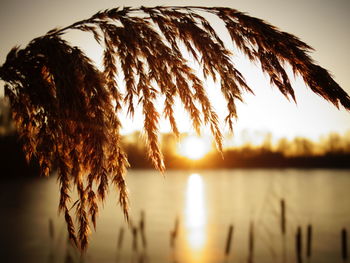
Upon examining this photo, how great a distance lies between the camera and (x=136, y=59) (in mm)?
1825

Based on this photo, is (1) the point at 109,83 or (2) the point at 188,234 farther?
(2) the point at 188,234

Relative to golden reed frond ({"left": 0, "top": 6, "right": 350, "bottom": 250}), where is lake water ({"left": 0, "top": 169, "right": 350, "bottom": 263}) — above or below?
below

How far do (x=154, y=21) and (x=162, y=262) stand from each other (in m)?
31.0

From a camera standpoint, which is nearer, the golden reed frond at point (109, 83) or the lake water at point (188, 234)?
the golden reed frond at point (109, 83)

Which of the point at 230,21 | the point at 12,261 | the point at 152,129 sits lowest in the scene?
the point at 12,261

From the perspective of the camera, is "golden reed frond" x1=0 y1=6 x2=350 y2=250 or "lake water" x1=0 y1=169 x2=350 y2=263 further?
"lake water" x1=0 y1=169 x2=350 y2=263

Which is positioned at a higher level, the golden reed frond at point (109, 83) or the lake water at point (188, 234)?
the golden reed frond at point (109, 83)

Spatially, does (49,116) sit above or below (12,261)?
above

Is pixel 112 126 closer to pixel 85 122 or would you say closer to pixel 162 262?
pixel 85 122

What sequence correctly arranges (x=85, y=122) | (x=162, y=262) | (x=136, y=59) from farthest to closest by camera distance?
(x=162, y=262)
(x=136, y=59)
(x=85, y=122)

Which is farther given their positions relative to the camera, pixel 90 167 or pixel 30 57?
pixel 30 57

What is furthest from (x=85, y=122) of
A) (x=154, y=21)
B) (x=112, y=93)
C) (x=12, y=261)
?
(x=12, y=261)

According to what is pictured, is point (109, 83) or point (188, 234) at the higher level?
point (109, 83)

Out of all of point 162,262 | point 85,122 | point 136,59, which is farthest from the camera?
point 162,262
